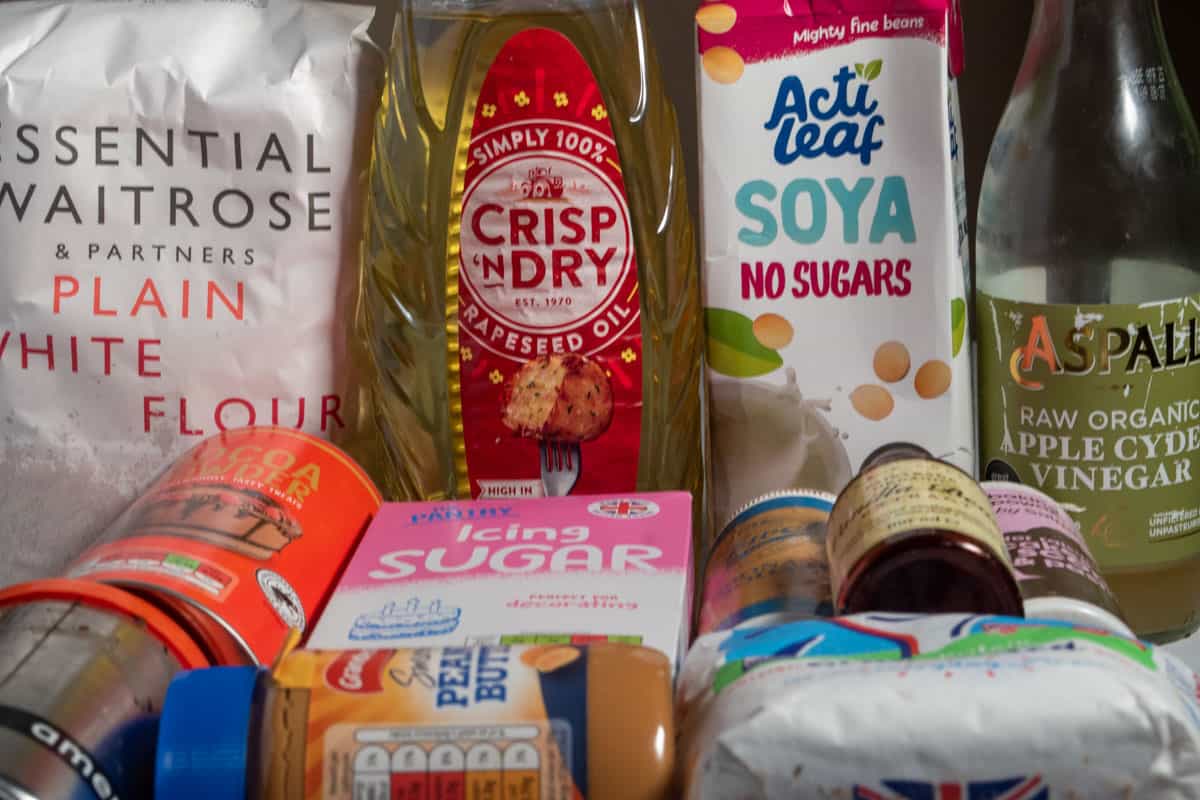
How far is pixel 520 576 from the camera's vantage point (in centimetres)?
64

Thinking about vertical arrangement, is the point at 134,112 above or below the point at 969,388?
above

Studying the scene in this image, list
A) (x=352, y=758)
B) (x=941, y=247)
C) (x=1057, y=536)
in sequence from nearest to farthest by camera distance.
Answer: (x=352, y=758), (x=1057, y=536), (x=941, y=247)

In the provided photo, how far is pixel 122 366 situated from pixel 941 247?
475 millimetres

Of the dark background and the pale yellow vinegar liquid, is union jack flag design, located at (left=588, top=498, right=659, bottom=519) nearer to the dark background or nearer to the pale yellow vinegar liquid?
the pale yellow vinegar liquid

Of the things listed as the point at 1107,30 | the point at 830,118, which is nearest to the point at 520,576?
the point at 830,118

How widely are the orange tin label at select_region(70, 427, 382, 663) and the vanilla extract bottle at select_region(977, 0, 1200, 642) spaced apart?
1.20 feet

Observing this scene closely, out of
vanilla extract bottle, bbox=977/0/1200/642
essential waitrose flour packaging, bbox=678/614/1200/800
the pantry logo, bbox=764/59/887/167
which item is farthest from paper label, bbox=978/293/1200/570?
essential waitrose flour packaging, bbox=678/614/1200/800

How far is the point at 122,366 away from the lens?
0.80m

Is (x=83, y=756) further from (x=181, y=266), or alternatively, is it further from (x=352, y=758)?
(x=181, y=266)

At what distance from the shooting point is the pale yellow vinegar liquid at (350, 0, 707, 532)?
Result: 2.57 feet

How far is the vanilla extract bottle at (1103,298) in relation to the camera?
0.72 meters

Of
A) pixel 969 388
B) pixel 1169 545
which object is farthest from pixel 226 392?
pixel 1169 545

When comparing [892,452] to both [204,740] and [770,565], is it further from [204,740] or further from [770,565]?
[204,740]

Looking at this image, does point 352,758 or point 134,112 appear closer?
point 352,758
